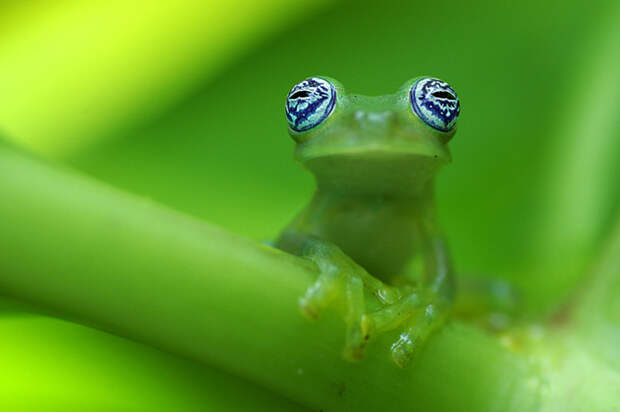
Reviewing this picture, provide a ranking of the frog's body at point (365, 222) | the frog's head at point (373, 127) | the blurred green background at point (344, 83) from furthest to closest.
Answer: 1. the blurred green background at point (344, 83)
2. the frog's body at point (365, 222)
3. the frog's head at point (373, 127)

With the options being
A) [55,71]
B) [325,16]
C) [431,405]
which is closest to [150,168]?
[55,71]

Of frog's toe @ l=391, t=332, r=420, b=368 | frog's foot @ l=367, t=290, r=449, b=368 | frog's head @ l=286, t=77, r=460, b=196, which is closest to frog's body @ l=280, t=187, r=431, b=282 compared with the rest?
frog's head @ l=286, t=77, r=460, b=196

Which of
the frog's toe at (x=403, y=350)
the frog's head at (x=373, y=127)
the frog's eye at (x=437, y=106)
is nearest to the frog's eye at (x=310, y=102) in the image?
the frog's head at (x=373, y=127)

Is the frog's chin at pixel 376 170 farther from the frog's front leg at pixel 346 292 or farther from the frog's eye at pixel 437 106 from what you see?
the frog's front leg at pixel 346 292

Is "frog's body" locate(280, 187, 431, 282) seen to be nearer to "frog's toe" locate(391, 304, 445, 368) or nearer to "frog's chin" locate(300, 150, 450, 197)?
"frog's chin" locate(300, 150, 450, 197)

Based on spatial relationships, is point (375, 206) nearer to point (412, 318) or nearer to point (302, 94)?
point (302, 94)

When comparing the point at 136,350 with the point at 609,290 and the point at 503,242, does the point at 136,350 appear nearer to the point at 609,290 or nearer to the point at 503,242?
the point at 609,290

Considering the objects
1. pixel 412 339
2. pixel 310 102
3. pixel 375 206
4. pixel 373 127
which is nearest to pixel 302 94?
pixel 310 102
